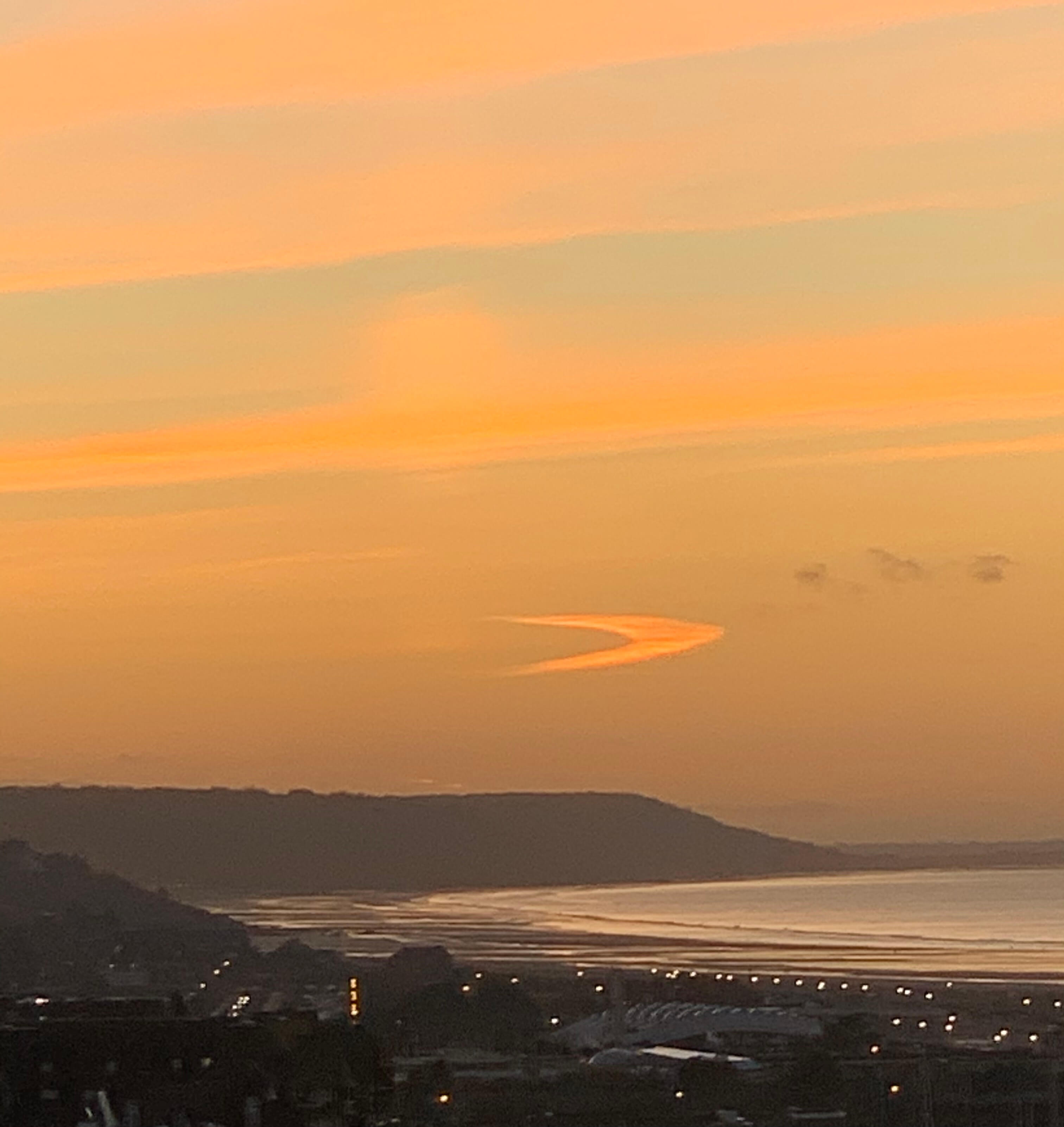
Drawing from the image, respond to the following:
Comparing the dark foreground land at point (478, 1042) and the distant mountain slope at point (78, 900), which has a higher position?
the distant mountain slope at point (78, 900)

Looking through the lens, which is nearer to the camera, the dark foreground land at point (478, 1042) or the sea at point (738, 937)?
the dark foreground land at point (478, 1042)

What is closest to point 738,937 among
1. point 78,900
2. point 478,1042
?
point 78,900

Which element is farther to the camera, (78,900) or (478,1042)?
(78,900)

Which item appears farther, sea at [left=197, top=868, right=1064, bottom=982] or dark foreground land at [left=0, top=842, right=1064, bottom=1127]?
sea at [left=197, top=868, right=1064, bottom=982]

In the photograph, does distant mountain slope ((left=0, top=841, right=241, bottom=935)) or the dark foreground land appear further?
distant mountain slope ((left=0, top=841, right=241, bottom=935))

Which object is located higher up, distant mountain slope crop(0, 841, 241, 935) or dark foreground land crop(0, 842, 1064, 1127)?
distant mountain slope crop(0, 841, 241, 935)

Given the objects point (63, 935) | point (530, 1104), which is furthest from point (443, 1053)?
point (63, 935)

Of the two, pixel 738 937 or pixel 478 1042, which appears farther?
pixel 738 937

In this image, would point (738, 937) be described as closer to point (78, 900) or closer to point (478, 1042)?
point (78, 900)
